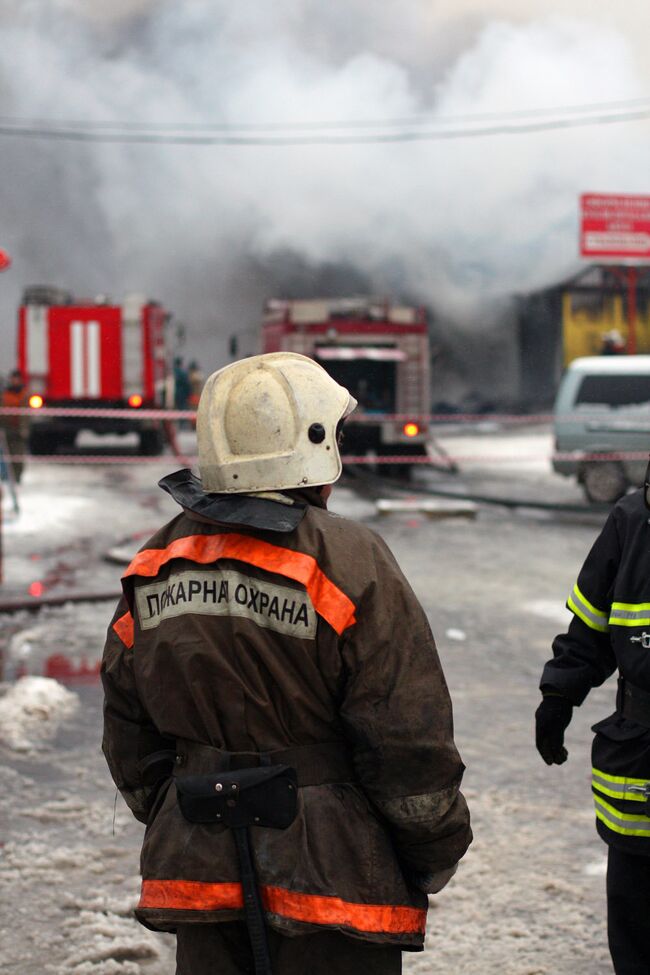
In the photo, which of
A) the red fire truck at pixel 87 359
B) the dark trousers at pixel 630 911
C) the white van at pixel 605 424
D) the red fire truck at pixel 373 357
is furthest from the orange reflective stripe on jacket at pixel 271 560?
the red fire truck at pixel 87 359

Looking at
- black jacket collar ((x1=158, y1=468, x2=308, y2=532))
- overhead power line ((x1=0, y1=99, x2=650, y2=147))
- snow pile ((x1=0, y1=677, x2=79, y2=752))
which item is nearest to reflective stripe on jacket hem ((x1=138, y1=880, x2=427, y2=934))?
black jacket collar ((x1=158, y1=468, x2=308, y2=532))

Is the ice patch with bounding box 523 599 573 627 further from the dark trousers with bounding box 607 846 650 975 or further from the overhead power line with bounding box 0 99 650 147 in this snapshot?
the overhead power line with bounding box 0 99 650 147

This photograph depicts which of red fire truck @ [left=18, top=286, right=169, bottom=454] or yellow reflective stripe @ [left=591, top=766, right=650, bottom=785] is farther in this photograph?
red fire truck @ [left=18, top=286, right=169, bottom=454]

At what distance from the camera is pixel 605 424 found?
14.1 meters


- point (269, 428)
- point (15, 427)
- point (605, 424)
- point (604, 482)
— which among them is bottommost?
point (604, 482)

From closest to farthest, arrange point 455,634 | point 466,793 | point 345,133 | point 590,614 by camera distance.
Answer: point 590,614
point 466,793
point 455,634
point 345,133

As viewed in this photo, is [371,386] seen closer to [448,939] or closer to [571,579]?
[571,579]

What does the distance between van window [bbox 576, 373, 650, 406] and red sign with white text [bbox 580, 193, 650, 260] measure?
60.8 ft

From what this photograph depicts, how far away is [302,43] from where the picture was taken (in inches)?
1438

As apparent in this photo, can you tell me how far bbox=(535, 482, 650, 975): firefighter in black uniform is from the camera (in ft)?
8.41

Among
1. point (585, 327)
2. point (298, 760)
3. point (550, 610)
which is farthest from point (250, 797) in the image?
point (585, 327)

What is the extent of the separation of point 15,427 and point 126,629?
13.4 meters

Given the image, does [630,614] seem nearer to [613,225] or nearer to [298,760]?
[298,760]

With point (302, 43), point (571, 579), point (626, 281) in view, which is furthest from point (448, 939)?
point (302, 43)
